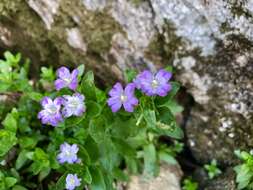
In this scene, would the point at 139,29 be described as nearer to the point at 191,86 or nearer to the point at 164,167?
the point at 191,86

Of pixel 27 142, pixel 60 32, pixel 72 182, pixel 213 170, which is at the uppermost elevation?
pixel 60 32

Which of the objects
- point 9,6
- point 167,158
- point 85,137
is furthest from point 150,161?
point 9,6

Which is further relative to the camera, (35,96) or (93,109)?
(35,96)

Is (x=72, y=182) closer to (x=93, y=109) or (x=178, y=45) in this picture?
(x=93, y=109)

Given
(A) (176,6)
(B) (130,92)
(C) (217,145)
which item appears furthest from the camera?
(C) (217,145)

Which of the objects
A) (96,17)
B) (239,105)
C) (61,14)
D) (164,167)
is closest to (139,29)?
(96,17)

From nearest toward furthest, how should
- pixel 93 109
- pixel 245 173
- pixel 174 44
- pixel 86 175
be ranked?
pixel 93 109, pixel 86 175, pixel 245 173, pixel 174 44
